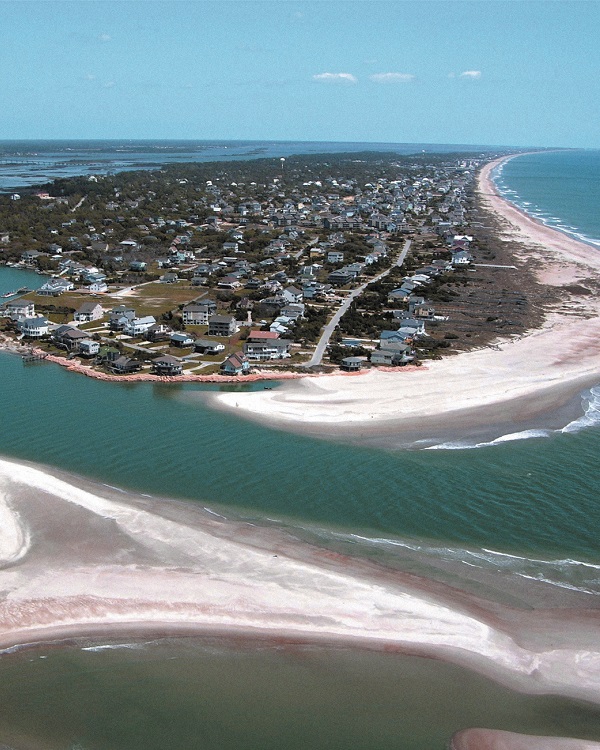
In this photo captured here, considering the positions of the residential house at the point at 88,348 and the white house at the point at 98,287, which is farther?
the white house at the point at 98,287

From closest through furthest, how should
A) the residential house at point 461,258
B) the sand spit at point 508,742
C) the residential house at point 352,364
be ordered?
the sand spit at point 508,742 < the residential house at point 352,364 < the residential house at point 461,258

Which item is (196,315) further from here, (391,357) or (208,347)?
(391,357)

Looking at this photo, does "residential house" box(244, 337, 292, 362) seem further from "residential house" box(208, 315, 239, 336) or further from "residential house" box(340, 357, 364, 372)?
"residential house" box(208, 315, 239, 336)

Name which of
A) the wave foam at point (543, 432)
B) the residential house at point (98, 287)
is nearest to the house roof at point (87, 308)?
the residential house at point (98, 287)

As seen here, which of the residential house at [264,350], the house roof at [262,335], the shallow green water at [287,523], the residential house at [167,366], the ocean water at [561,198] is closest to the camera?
the shallow green water at [287,523]

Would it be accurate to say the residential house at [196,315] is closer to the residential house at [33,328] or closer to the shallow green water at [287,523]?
the residential house at [33,328]

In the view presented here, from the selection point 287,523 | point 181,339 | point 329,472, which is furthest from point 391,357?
point 287,523

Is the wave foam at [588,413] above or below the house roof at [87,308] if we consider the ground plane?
below

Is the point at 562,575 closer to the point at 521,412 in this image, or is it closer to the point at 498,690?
the point at 498,690
